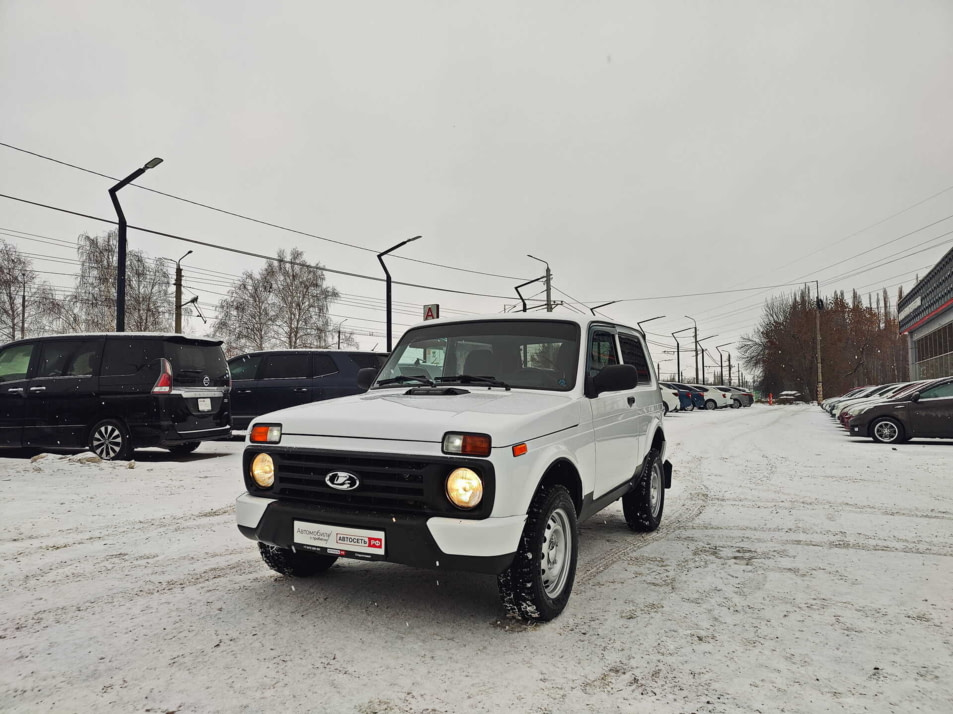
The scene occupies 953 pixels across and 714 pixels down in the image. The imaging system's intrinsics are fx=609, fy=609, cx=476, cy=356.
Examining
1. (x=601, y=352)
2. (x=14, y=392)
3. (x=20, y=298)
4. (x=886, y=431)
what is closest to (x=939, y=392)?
(x=886, y=431)

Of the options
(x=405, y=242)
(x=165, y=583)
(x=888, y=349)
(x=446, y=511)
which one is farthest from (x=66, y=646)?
(x=888, y=349)

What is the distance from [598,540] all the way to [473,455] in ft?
8.81

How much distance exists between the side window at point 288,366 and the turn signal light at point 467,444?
33.1ft

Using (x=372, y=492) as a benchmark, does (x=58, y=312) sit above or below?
above

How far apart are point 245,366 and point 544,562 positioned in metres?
11.1

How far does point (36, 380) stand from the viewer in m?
9.45

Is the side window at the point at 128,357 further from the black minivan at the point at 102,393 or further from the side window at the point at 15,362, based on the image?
the side window at the point at 15,362

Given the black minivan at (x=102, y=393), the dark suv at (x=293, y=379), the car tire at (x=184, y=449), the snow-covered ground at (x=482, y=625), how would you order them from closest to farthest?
the snow-covered ground at (x=482, y=625) → the black minivan at (x=102, y=393) → the car tire at (x=184, y=449) → the dark suv at (x=293, y=379)

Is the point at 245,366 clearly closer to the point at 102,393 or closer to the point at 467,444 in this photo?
the point at 102,393

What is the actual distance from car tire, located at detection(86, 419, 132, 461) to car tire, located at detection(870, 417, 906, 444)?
15.2 metres

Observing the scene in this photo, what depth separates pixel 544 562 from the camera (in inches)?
133

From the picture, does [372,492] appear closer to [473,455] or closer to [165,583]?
[473,455]

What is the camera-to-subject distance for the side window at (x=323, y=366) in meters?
12.5

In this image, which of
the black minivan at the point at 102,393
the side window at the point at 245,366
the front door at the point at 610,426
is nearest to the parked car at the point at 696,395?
the side window at the point at 245,366
